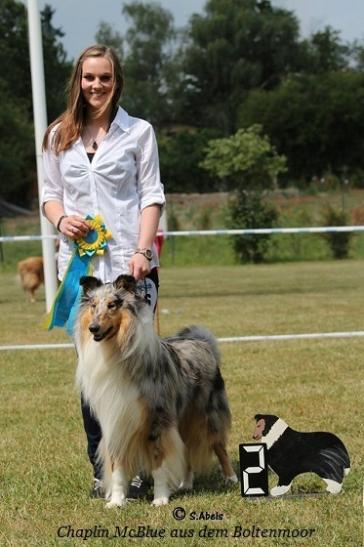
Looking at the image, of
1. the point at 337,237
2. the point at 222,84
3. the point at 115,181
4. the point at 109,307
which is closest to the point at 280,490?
the point at 109,307

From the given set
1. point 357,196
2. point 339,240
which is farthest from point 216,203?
point 339,240

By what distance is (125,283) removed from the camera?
4207 mm

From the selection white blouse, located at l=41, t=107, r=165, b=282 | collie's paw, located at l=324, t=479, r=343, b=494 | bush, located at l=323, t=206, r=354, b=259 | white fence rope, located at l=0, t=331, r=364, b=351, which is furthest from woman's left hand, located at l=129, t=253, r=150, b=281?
bush, located at l=323, t=206, r=354, b=259

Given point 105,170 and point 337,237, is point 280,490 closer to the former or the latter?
point 105,170

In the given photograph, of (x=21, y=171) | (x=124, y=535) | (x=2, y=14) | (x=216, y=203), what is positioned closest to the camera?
(x=124, y=535)

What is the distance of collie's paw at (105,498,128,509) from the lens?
175 inches

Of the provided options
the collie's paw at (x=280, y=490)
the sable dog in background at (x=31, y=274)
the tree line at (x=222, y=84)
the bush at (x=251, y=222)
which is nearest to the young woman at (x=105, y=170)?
the collie's paw at (x=280, y=490)

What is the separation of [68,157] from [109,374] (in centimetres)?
114

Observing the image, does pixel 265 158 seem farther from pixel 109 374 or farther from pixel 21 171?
pixel 109 374

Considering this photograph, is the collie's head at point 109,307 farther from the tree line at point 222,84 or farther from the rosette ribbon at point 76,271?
the tree line at point 222,84

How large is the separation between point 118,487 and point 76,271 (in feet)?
3.67

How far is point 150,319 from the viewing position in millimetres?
4281

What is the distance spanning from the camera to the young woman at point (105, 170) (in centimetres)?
449

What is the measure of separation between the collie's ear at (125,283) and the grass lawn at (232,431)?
43.0 inches
